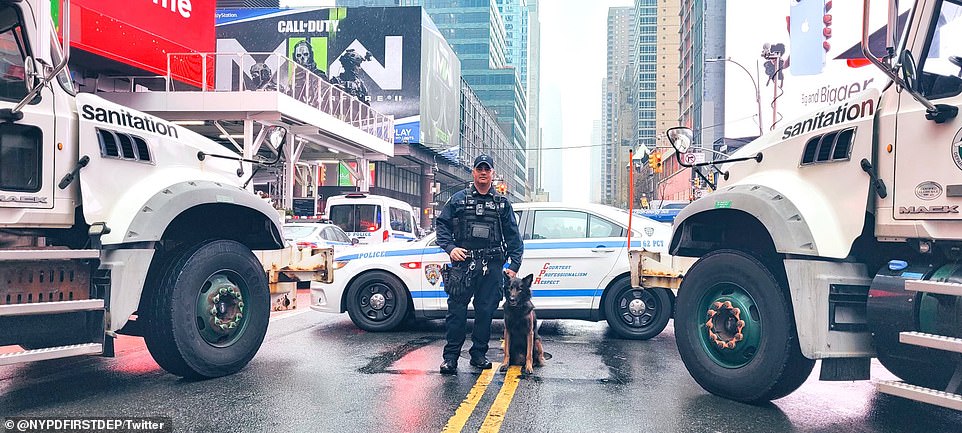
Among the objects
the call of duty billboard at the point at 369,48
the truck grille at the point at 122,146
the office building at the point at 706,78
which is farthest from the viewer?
the office building at the point at 706,78

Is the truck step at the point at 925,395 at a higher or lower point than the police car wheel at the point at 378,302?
higher

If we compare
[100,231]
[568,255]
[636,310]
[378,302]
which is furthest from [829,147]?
[378,302]

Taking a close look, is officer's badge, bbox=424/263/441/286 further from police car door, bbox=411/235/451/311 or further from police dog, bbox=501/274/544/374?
police dog, bbox=501/274/544/374

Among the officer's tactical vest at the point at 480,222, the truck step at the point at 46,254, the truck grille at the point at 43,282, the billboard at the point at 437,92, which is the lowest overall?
the truck grille at the point at 43,282

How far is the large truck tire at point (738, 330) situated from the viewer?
177 inches

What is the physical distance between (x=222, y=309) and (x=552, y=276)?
13.1ft

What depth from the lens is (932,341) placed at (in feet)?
11.9

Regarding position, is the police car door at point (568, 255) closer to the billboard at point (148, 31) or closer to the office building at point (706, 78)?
the billboard at point (148, 31)

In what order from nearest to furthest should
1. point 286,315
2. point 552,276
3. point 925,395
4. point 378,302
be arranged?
point 925,395 < point 552,276 < point 378,302 < point 286,315

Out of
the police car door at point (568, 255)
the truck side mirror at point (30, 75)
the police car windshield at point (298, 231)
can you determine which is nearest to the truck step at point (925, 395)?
the police car door at point (568, 255)

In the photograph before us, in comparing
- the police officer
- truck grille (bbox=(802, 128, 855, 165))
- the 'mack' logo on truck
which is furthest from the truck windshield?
the 'mack' logo on truck

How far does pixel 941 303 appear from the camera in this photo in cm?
369

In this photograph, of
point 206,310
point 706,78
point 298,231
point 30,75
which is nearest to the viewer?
point 30,75

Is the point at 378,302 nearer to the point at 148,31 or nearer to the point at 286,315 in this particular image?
the point at 286,315
